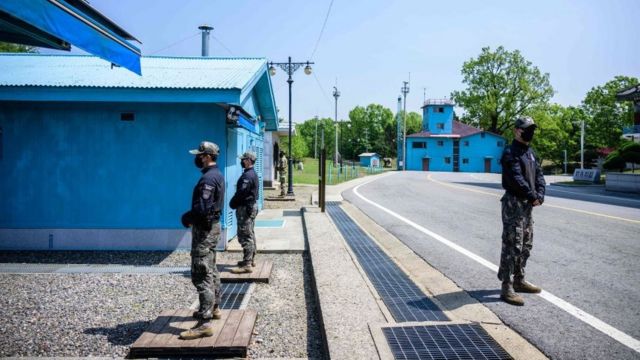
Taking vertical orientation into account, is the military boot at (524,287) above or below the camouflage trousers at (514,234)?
below

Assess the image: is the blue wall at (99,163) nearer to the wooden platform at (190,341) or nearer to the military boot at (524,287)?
the wooden platform at (190,341)

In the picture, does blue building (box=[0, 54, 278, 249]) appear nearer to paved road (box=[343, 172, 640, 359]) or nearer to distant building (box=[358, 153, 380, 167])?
paved road (box=[343, 172, 640, 359])

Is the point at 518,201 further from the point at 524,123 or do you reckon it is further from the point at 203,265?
the point at 203,265

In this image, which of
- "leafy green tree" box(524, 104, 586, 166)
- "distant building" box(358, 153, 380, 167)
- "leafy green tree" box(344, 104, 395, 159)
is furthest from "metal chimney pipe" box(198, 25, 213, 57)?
"leafy green tree" box(344, 104, 395, 159)

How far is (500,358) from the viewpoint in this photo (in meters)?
3.50

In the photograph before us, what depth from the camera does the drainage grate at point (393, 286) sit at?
15.1ft

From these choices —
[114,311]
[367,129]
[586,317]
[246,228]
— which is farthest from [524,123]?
[367,129]

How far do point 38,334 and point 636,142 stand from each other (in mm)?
38074

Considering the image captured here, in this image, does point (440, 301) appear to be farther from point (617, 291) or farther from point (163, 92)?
point (163, 92)

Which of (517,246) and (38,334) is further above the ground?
(517,246)

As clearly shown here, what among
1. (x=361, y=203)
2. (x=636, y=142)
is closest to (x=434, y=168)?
(x=636, y=142)

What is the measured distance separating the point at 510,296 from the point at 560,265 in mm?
2317

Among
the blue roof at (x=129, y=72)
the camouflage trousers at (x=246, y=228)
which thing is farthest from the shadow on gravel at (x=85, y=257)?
the blue roof at (x=129, y=72)

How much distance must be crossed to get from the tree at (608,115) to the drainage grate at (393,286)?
5759 cm
